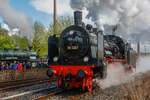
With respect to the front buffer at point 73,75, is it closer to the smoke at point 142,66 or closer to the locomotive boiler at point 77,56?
the locomotive boiler at point 77,56

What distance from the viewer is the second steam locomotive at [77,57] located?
1655 cm

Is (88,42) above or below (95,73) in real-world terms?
above

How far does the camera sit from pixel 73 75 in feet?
53.8

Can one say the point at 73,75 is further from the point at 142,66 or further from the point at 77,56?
the point at 142,66

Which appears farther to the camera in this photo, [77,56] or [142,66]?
[142,66]

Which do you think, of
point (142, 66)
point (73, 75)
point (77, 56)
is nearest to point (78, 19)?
point (77, 56)

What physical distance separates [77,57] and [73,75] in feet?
3.40

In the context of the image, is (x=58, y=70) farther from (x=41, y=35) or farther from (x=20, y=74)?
(x=41, y=35)

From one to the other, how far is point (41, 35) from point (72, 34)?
49188 millimetres

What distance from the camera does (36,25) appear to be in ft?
226

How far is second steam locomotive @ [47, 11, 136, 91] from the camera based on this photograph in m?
16.5

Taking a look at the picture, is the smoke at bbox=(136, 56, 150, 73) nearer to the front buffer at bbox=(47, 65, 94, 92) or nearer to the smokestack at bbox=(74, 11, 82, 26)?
the smokestack at bbox=(74, 11, 82, 26)

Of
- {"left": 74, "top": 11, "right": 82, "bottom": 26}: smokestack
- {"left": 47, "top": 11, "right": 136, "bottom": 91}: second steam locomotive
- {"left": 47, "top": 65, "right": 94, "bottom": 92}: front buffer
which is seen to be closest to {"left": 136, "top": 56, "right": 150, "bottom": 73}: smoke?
→ {"left": 47, "top": 11, "right": 136, "bottom": 91}: second steam locomotive

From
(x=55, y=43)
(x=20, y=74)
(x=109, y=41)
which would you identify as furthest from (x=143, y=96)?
(x=20, y=74)
